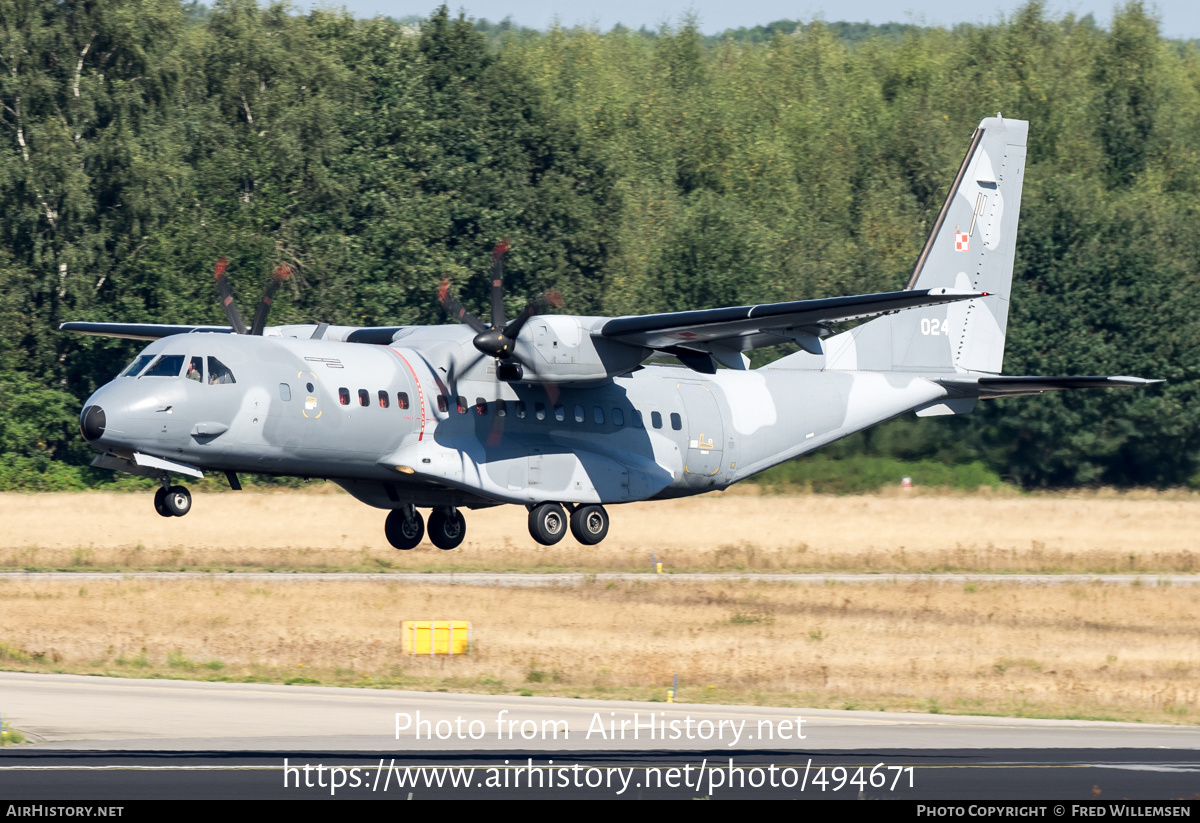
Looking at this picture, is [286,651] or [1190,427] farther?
[1190,427]

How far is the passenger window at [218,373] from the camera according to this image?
23516mm

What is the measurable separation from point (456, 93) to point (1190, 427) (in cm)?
3192

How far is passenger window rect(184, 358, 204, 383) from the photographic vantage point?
23.4 meters

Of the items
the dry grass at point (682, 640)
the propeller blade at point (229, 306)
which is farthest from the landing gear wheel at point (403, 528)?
the propeller blade at point (229, 306)

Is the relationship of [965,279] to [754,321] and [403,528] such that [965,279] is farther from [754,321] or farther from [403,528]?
A: [403,528]

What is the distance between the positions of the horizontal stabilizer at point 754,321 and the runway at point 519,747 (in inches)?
241

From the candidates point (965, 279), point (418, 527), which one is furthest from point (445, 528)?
point (965, 279)

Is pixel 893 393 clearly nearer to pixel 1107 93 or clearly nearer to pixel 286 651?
pixel 286 651

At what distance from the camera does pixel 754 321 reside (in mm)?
25578

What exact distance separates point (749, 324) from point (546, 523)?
4.96 meters

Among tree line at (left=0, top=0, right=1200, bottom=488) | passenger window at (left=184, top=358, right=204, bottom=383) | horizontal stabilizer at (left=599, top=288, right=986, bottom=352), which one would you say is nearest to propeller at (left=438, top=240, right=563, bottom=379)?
horizontal stabilizer at (left=599, top=288, right=986, bottom=352)
